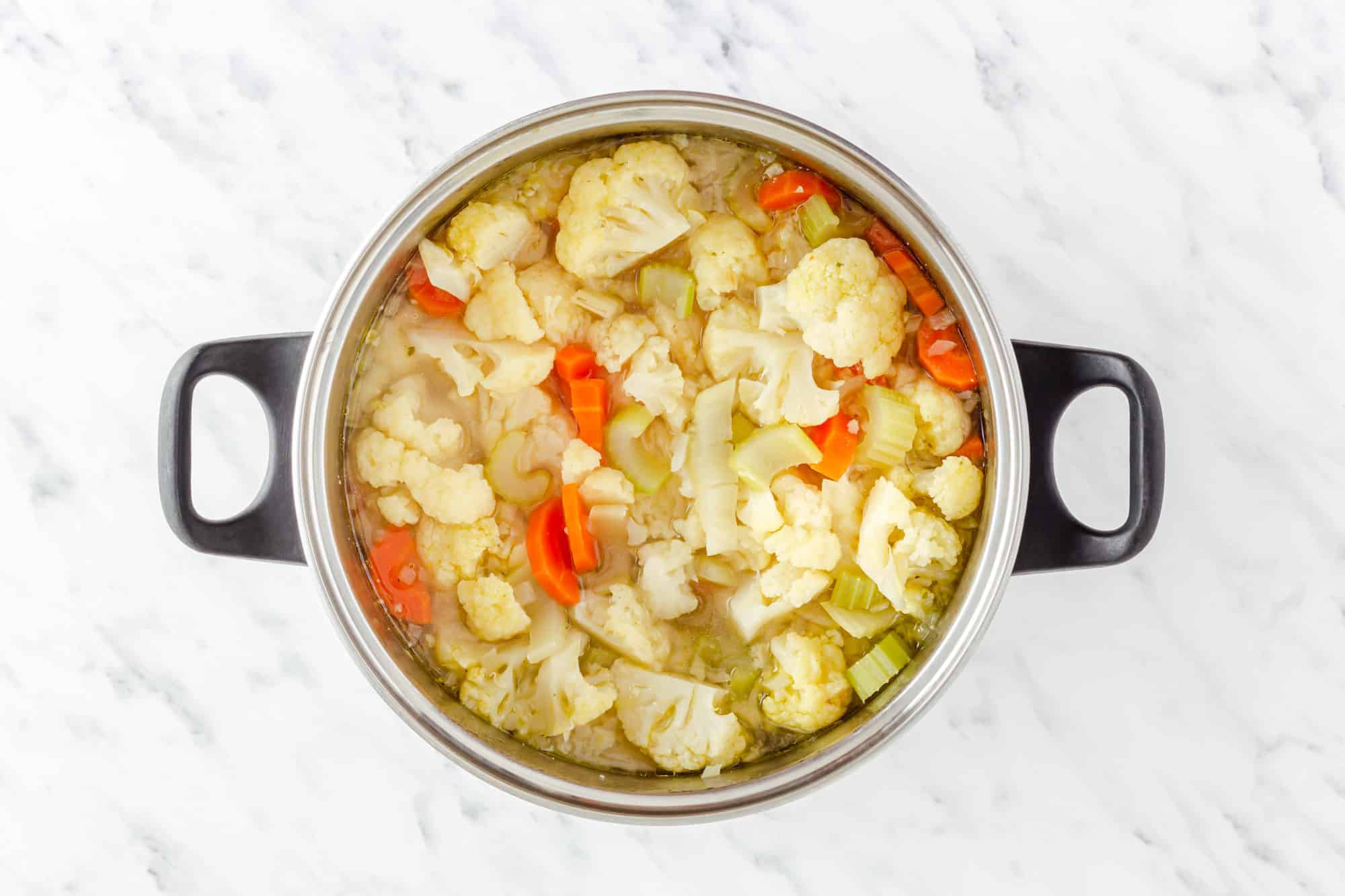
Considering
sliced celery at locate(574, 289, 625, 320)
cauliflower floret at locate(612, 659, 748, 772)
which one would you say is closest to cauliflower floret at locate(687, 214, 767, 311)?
sliced celery at locate(574, 289, 625, 320)

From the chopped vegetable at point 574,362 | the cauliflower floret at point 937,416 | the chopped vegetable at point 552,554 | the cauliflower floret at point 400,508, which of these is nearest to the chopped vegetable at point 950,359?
the cauliflower floret at point 937,416

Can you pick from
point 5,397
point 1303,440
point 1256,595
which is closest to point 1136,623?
point 1256,595

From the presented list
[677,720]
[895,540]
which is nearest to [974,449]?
[895,540]

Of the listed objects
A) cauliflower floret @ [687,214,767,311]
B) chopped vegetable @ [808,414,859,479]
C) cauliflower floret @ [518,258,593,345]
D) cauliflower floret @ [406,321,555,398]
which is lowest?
cauliflower floret @ [406,321,555,398]

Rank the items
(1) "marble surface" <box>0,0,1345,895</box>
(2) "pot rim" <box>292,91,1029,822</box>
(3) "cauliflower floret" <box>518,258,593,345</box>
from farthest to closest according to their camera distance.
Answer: (1) "marble surface" <box>0,0,1345,895</box>
(3) "cauliflower floret" <box>518,258,593,345</box>
(2) "pot rim" <box>292,91,1029,822</box>

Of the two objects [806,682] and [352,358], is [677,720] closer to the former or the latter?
[806,682]

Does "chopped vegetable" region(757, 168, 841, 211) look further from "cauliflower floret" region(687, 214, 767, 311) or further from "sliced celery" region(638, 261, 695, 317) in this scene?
"sliced celery" region(638, 261, 695, 317)
